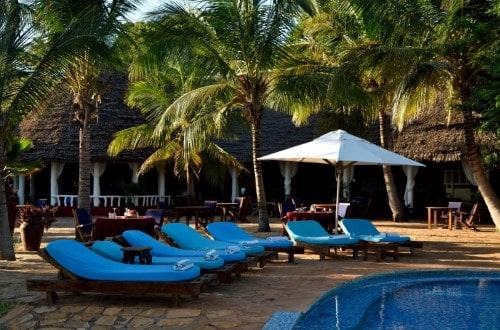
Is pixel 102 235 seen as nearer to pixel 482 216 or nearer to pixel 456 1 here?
Result: pixel 456 1

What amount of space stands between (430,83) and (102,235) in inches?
285

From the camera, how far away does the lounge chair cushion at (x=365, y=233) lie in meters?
9.95

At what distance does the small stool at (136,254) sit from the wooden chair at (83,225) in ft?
13.9

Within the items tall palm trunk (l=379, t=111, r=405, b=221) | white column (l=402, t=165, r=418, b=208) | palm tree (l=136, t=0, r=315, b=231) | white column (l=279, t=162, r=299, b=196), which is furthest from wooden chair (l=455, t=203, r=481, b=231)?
white column (l=279, t=162, r=299, b=196)

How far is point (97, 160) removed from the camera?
2052cm

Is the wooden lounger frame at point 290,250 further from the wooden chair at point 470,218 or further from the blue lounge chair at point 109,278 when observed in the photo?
the wooden chair at point 470,218

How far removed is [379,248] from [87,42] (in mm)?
5438

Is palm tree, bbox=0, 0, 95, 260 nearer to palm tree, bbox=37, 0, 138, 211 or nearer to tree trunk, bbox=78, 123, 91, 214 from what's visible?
palm tree, bbox=37, 0, 138, 211

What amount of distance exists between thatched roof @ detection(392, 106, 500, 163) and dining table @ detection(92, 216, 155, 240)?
1023 centimetres

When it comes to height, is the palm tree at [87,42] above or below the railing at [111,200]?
above

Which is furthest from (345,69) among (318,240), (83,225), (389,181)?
(83,225)

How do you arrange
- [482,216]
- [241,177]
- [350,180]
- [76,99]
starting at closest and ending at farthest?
[76,99] < [482,216] < [350,180] < [241,177]

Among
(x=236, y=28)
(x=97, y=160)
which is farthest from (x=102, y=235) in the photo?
(x=97, y=160)

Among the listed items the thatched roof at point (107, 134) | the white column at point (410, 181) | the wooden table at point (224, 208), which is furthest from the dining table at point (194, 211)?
the white column at point (410, 181)
